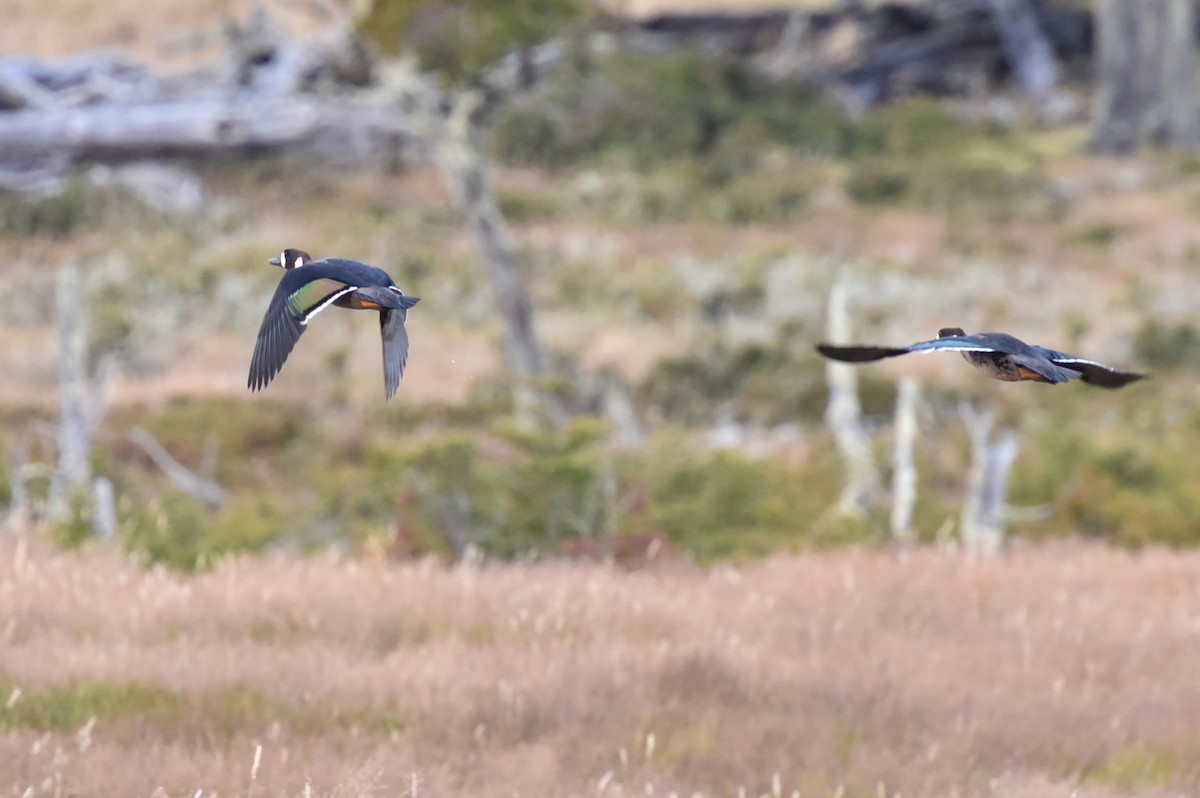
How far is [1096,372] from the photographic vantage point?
315 cm

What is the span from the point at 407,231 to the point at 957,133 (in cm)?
1222

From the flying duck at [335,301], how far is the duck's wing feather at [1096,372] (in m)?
1.29

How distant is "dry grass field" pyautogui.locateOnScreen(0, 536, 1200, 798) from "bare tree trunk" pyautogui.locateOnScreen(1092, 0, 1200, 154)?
24903mm

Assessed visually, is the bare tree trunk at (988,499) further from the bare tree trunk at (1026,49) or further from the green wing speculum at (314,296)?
the bare tree trunk at (1026,49)

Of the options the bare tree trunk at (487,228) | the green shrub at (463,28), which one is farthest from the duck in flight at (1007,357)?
the green shrub at (463,28)

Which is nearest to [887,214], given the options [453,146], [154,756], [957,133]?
[957,133]

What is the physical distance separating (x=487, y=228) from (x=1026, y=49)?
2517 cm

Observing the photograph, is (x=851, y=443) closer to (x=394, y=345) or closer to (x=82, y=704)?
(x=82, y=704)

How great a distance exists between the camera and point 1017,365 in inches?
118

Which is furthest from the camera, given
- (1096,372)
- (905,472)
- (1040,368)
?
(905,472)

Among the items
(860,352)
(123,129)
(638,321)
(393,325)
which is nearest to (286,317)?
(393,325)

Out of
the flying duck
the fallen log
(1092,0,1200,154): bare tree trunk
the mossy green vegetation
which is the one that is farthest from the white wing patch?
(1092,0,1200,154): bare tree trunk

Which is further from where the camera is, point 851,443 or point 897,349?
point 851,443

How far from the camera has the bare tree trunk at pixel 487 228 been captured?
552 inches
